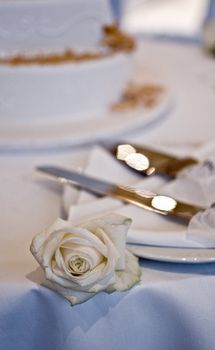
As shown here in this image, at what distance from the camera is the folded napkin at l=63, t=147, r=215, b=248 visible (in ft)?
2.02

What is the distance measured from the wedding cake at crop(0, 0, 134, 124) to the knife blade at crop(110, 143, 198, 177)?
0.27 m

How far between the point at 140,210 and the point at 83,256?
7.4 inches

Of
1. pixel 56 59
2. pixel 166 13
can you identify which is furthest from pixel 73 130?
pixel 166 13

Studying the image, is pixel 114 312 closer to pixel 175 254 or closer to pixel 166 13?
pixel 175 254

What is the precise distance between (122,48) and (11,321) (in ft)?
2.44

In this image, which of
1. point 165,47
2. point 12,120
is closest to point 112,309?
point 12,120

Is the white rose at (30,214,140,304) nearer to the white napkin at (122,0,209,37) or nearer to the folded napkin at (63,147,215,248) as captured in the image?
the folded napkin at (63,147,215,248)

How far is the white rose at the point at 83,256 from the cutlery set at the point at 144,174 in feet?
0.46

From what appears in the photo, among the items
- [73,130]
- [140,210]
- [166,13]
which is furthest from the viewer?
[166,13]

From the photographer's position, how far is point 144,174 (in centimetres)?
83

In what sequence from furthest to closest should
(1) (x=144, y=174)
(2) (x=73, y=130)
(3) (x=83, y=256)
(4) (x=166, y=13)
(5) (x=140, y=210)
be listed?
(4) (x=166, y=13) → (2) (x=73, y=130) → (1) (x=144, y=174) → (5) (x=140, y=210) → (3) (x=83, y=256)

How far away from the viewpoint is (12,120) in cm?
110

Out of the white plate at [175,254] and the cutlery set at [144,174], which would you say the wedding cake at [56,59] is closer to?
the cutlery set at [144,174]

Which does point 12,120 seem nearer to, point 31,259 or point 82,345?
point 31,259
